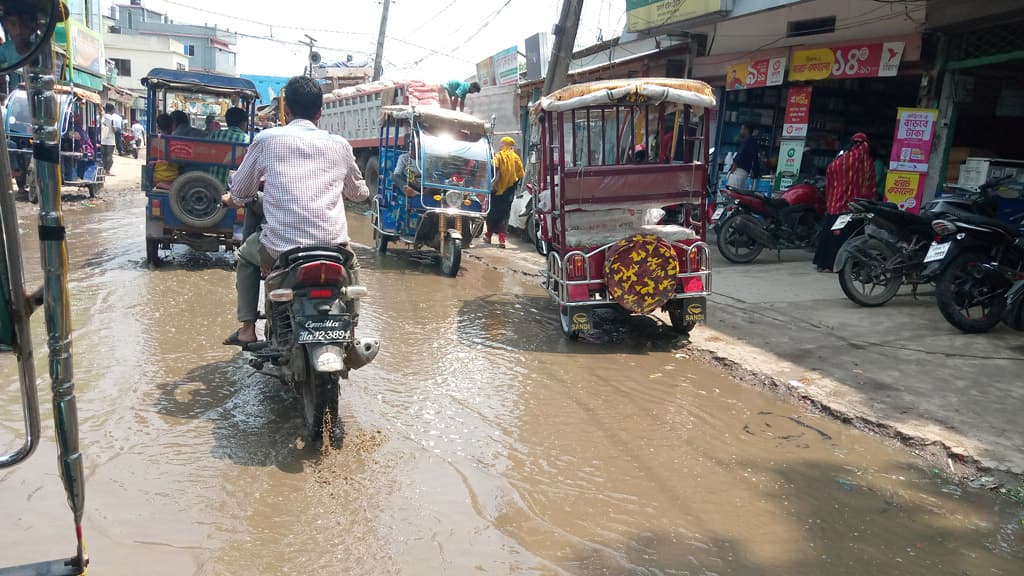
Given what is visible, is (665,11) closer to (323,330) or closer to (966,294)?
(966,294)

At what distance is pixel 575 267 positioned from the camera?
6.24 metres

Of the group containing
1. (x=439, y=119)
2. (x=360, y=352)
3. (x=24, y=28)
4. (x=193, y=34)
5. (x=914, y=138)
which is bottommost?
(x=360, y=352)

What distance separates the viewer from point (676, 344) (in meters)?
6.45

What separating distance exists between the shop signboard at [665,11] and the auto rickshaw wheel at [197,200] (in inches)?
301

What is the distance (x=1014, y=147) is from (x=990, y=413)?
7.93m

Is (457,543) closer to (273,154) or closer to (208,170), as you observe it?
(273,154)

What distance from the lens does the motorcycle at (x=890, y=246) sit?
6930 millimetres

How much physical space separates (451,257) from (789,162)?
5903mm

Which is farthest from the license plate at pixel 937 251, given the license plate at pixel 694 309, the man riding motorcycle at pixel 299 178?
the man riding motorcycle at pixel 299 178

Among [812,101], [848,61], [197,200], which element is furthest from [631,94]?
[812,101]

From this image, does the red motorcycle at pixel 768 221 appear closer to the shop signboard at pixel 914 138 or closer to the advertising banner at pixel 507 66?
the shop signboard at pixel 914 138

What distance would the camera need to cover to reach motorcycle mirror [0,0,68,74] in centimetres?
173

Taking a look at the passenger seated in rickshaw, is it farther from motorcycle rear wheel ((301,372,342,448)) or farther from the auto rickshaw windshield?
motorcycle rear wheel ((301,372,342,448))

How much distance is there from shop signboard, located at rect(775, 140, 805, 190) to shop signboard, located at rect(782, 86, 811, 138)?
14 cm
